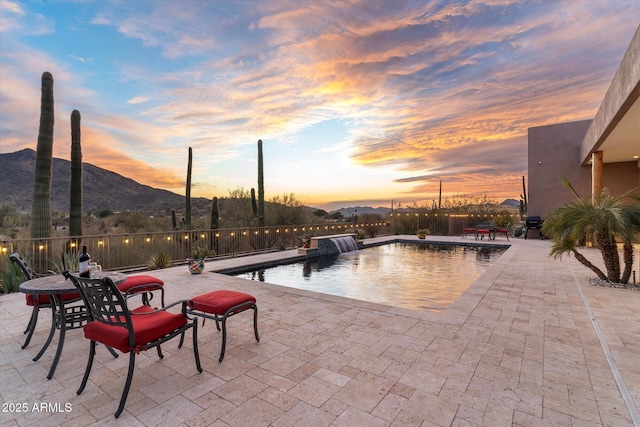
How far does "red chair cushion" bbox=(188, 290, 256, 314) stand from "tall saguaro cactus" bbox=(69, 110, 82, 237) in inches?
230

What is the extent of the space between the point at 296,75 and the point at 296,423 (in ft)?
28.8

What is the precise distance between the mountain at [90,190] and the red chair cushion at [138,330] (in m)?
18.8

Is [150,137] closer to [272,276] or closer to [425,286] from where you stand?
[272,276]

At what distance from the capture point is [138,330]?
2039mm

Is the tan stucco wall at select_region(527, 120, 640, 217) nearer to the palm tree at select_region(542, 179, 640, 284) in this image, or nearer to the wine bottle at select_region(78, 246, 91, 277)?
the palm tree at select_region(542, 179, 640, 284)

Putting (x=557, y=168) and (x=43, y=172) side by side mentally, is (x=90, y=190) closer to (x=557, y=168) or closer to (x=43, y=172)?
(x=43, y=172)

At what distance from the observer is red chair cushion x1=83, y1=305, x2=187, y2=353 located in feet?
6.47

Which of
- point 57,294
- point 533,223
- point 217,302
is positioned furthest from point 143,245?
point 533,223

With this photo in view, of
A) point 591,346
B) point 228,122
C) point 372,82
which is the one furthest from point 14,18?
point 591,346

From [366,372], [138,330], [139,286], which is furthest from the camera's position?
[139,286]

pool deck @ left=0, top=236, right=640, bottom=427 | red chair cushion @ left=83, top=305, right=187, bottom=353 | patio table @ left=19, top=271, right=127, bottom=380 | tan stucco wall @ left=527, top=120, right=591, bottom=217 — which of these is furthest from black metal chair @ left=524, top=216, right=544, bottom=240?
patio table @ left=19, top=271, right=127, bottom=380

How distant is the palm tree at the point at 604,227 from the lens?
16.2 feet

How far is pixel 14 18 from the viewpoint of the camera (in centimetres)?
618

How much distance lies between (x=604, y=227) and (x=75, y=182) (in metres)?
10.8
